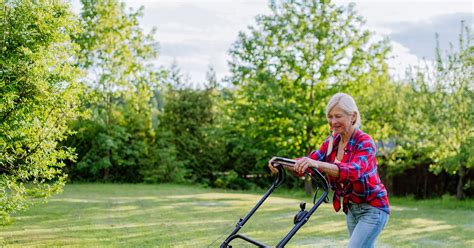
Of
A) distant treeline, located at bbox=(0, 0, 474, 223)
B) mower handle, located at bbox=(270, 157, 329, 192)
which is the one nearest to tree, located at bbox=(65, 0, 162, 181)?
distant treeline, located at bbox=(0, 0, 474, 223)

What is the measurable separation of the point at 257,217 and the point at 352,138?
8.94 m

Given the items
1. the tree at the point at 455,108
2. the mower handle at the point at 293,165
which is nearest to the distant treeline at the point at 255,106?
the tree at the point at 455,108

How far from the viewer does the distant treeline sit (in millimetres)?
19125

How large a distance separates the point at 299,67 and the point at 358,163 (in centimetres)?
1741

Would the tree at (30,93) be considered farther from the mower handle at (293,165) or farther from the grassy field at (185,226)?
the mower handle at (293,165)

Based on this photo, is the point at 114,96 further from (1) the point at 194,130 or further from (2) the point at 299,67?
(2) the point at 299,67

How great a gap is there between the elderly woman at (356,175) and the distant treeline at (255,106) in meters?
4.85

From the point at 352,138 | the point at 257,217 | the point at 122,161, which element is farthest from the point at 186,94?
the point at 352,138

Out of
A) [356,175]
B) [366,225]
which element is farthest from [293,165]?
[366,225]

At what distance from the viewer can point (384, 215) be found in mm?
4270

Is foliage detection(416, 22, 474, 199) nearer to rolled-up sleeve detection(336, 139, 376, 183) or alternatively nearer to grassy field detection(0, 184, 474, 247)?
grassy field detection(0, 184, 474, 247)

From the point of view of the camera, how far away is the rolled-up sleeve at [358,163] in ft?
13.4

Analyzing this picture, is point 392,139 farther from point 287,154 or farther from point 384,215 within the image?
point 384,215

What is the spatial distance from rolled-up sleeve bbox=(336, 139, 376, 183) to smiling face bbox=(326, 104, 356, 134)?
0.49 feet
